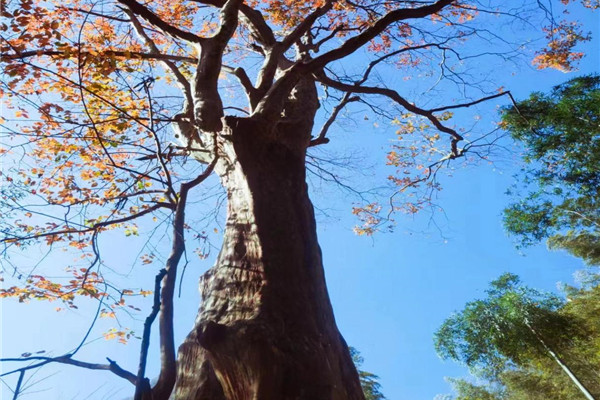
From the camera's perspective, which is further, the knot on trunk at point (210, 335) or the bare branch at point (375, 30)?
the bare branch at point (375, 30)

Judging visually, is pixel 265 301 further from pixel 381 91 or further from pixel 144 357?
pixel 381 91

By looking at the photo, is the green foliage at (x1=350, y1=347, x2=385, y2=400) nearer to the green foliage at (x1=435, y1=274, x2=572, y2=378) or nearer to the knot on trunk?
the green foliage at (x1=435, y1=274, x2=572, y2=378)

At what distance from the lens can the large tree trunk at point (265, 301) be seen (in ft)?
6.56

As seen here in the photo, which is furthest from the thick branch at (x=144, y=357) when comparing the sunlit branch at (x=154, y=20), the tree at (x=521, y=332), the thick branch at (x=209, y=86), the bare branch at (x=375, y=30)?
the tree at (x=521, y=332)

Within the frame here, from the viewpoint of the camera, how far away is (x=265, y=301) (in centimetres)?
233

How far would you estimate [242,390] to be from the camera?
196 centimetres

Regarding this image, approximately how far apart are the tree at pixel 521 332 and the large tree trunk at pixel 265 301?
9.08m

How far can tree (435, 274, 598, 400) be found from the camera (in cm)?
976

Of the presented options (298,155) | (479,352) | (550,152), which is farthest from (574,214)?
(298,155)

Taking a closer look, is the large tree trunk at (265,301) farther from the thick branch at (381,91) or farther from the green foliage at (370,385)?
the green foliage at (370,385)

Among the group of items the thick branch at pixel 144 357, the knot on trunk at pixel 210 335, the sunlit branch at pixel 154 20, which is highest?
the sunlit branch at pixel 154 20

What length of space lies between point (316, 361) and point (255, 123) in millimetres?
2199

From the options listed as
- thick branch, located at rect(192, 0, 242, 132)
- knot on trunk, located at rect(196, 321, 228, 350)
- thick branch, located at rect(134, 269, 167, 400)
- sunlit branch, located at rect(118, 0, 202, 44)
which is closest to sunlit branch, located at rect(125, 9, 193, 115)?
sunlit branch, located at rect(118, 0, 202, 44)

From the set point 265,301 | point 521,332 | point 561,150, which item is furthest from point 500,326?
point 265,301
